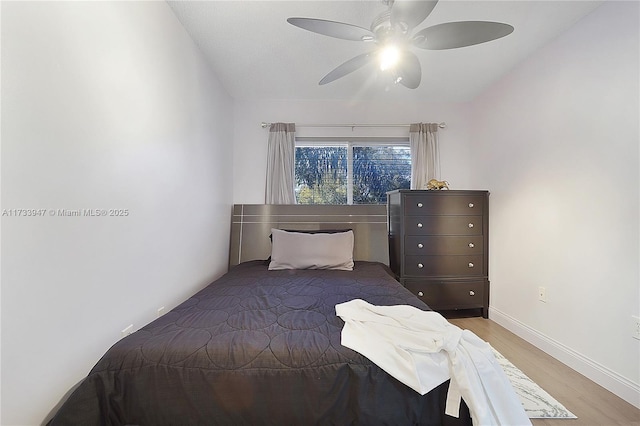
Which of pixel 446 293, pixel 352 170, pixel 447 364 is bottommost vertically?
pixel 446 293

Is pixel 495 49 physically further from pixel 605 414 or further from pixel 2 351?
pixel 2 351

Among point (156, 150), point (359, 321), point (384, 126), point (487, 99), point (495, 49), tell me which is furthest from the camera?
point (384, 126)

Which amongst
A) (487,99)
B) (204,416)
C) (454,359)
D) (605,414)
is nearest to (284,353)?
(204,416)

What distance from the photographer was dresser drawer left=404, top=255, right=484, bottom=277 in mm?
2521

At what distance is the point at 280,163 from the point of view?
2908 millimetres

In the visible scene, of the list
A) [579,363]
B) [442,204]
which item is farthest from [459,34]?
[579,363]

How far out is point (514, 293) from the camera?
2322 millimetres

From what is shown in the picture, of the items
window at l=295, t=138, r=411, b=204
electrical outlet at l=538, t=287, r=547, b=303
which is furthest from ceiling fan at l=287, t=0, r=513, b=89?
electrical outlet at l=538, t=287, r=547, b=303

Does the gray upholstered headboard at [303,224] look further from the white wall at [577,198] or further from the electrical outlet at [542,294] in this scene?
the electrical outlet at [542,294]

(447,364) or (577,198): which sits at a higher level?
(577,198)

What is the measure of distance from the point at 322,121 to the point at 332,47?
1.02 m

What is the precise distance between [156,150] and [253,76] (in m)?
1.42

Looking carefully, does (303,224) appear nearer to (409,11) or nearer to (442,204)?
(442,204)

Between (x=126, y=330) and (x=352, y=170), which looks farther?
(x=352, y=170)
